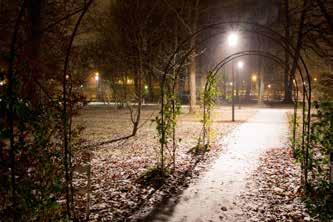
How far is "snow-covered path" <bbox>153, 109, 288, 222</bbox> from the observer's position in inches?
206

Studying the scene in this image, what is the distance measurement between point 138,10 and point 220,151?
→ 699 centimetres

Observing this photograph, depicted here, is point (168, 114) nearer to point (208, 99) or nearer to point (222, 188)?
point (222, 188)

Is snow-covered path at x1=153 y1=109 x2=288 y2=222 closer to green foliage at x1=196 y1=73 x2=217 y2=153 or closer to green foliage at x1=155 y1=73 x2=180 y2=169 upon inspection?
green foliage at x1=196 y1=73 x2=217 y2=153

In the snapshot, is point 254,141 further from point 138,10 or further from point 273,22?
point 273,22

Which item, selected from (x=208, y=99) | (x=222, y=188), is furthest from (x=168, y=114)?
(x=208, y=99)

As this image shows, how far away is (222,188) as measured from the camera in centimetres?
668

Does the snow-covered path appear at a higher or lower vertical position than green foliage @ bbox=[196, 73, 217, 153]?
lower

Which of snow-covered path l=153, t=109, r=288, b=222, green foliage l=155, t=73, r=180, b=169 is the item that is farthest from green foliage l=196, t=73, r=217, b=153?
green foliage l=155, t=73, r=180, b=169

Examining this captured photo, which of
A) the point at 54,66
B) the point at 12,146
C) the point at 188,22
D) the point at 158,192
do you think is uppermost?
the point at 188,22

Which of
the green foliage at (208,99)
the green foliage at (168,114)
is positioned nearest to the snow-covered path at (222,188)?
the green foliage at (208,99)

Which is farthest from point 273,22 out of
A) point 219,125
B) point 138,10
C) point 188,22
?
point 138,10

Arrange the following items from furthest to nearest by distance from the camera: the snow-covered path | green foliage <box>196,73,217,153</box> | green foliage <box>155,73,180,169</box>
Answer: green foliage <box>196,73,217,153</box> < green foliage <box>155,73,180,169</box> < the snow-covered path

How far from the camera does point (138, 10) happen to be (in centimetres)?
1339

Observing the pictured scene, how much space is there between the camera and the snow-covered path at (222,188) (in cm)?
523
